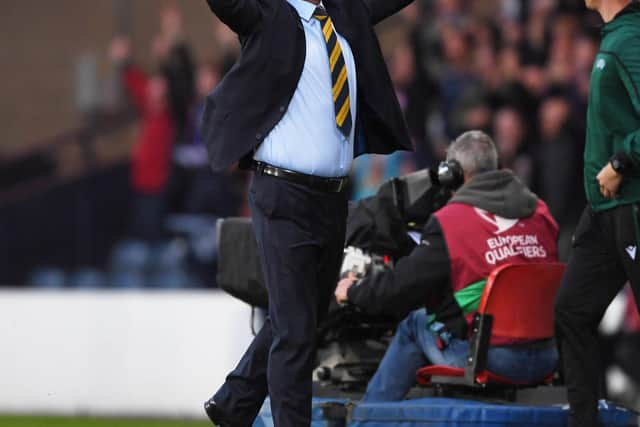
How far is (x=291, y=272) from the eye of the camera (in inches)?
221

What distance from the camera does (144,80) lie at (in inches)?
566

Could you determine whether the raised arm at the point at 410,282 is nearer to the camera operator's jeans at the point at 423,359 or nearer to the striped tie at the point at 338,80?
the camera operator's jeans at the point at 423,359

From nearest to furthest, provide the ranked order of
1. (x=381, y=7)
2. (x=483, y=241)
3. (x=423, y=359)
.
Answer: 1. (x=381, y=7)
2. (x=483, y=241)
3. (x=423, y=359)

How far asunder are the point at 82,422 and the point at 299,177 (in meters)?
4.74

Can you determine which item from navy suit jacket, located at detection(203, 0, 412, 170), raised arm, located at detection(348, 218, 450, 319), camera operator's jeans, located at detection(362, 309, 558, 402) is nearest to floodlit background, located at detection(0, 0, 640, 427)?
camera operator's jeans, located at detection(362, 309, 558, 402)

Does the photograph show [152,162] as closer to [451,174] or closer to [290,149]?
[451,174]

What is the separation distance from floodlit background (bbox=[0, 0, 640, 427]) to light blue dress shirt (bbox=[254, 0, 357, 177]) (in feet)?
14.9

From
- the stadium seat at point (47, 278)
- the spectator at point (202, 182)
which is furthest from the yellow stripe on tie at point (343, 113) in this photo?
the stadium seat at point (47, 278)

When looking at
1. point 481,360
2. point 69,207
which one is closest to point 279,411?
point 481,360

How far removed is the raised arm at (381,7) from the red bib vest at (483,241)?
3.17 feet

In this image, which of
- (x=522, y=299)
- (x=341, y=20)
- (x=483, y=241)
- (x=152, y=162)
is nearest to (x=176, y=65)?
(x=152, y=162)

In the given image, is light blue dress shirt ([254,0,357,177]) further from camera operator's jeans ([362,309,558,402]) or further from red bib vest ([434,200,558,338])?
camera operator's jeans ([362,309,558,402])

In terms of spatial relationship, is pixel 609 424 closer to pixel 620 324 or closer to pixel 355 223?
pixel 355 223

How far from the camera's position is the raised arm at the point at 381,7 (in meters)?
6.06
